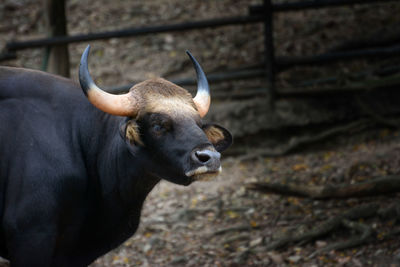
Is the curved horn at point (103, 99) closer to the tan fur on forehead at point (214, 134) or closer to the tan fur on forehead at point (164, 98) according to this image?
the tan fur on forehead at point (164, 98)

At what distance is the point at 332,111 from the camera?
792cm

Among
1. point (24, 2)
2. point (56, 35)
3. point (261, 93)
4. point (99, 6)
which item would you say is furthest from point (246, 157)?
point (24, 2)

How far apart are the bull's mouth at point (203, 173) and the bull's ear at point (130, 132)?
453 mm

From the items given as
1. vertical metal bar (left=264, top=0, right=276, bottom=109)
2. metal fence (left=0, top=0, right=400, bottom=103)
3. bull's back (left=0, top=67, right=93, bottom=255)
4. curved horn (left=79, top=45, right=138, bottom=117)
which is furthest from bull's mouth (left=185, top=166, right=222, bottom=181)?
vertical metal bar (left=264, top=0, right=276, bottom=109)

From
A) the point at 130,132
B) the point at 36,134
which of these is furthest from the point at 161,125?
the point at 36,134

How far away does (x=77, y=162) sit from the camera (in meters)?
3.75

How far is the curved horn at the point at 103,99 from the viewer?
344cm

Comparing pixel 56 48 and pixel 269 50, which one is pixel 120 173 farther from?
pixel 269 50

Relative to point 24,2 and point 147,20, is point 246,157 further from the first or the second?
point 24,2

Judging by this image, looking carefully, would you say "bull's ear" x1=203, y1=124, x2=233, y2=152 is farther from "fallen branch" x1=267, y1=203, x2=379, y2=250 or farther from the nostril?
"fallen branch" x1=267, y1=203, x2=379, y2=250

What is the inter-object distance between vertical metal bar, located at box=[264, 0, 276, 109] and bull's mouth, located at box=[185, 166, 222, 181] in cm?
473

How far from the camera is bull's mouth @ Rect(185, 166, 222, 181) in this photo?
322 centimetres

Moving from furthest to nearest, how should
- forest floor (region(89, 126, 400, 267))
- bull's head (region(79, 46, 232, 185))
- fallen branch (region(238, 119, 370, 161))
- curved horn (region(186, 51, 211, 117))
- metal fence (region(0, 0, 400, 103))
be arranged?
1. fallen branch (region(238, 119, 370, 161))
2. metal fence (region(0, 0, 400, 103))
3. forest floor (region(89, 126, 400, 267))
4. curved horn (region(186, 51, 211, 117))
5. bull's head (region(79, 46, 232, 185))

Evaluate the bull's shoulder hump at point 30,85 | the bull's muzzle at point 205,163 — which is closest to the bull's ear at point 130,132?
the bull's muzzle at point 205,163
